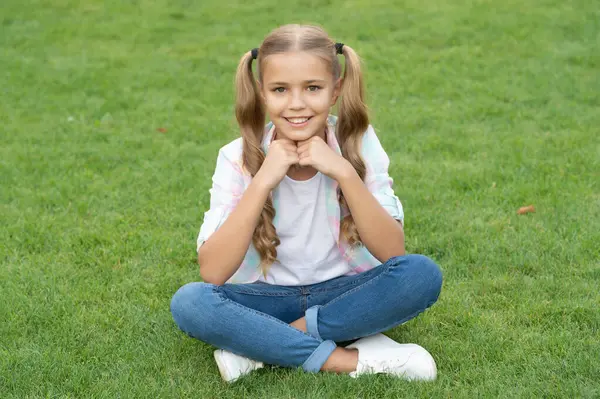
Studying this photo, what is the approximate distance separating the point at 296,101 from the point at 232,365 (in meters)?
1.06

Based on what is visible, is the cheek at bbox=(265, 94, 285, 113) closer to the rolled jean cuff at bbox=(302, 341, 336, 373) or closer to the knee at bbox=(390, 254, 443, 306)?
the knee at bbox=(390, 254, 443, 306)

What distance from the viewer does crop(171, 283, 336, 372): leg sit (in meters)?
3.38

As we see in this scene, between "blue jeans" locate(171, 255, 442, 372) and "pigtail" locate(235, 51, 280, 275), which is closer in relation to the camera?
"blue jeans" locate(171, 255, 442, 372)

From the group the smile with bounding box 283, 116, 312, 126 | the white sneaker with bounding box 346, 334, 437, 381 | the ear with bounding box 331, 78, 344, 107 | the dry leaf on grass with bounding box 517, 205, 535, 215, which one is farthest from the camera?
the dry leaf on grass with bounding box 517, 205, 535, 215

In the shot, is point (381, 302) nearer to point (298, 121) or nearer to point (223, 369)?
point (223, 369)

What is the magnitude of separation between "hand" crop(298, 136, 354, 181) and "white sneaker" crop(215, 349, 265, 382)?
808 mm

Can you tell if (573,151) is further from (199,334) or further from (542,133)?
(199,334)

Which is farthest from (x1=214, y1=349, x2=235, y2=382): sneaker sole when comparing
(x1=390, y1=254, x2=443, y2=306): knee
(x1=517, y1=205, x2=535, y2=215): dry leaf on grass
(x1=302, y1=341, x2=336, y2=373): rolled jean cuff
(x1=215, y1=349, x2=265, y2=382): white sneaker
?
(x1=517, y1=205, x2=535, y2=215): dry leaf on grass

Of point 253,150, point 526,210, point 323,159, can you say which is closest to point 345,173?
point 323,159

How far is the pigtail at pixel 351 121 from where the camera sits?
3.49 meters

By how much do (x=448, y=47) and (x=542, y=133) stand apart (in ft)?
9.46

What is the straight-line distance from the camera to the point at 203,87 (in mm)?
A: 8398

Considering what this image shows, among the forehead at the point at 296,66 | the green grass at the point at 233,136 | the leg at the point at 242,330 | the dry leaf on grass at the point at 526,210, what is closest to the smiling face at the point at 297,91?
the forehead at the point at 296,66

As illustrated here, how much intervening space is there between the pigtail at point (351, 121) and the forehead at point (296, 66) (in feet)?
0.51
